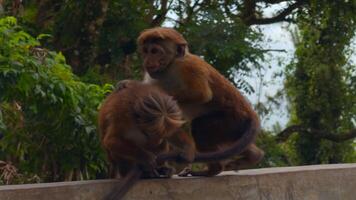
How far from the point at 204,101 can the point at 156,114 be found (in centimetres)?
79

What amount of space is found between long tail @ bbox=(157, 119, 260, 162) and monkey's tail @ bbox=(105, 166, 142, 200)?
0.18 meters

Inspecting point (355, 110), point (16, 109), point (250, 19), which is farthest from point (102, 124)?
point (355, 110)

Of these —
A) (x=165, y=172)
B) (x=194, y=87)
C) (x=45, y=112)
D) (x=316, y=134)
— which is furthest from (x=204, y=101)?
(x=316, y=134)

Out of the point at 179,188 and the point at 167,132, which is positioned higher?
the point at 167,132

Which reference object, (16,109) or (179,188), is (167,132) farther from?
(16,109)

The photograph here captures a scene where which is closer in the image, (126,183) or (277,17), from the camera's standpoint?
(126,183)

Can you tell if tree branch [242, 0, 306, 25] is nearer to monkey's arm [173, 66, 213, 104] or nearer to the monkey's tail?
monkey's arm [173, 66, 213, 104]

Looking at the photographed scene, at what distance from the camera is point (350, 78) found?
58.5 ft

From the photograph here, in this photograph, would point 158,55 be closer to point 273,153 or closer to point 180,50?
point 180,50

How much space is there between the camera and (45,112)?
270 inches

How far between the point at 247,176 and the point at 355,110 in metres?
12.1

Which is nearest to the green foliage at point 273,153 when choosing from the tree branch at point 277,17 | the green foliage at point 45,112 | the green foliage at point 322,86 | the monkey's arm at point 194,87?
the green foliage at point 322,86

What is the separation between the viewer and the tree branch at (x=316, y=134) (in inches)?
693

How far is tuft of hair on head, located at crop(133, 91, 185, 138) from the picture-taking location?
4965mm
